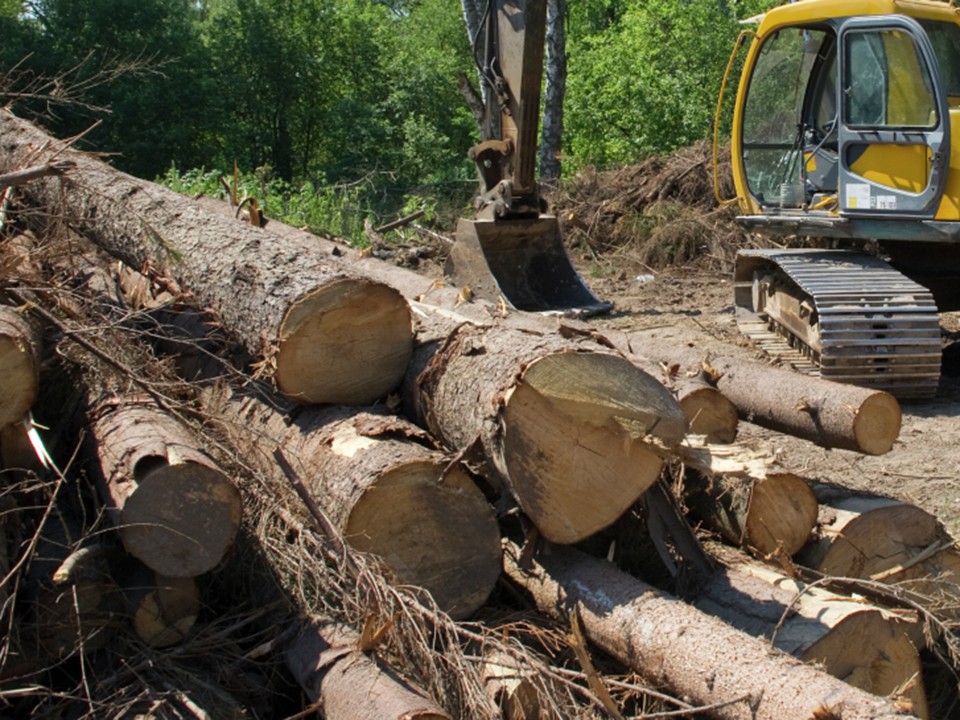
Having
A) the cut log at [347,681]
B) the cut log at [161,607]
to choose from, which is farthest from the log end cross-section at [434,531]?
the cut log at [161,607]

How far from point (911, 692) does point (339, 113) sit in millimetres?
19406

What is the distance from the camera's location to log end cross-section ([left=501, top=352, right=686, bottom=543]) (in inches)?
140

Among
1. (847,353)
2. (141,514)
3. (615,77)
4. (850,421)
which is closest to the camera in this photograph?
(141,514)

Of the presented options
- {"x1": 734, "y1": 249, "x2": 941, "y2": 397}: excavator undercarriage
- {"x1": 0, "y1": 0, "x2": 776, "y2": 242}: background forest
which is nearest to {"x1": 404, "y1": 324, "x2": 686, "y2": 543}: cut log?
{"x1": 734, "y1": 249, "x2": 941, "y2": 397}: excavator undercarriage

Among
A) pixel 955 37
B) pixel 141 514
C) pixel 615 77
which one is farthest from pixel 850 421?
pixel 615 77

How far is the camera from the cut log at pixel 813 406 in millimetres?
4613

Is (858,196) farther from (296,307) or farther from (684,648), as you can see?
(684,648)

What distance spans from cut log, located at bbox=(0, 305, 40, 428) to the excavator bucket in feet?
20.1

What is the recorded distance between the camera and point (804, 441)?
6355mm

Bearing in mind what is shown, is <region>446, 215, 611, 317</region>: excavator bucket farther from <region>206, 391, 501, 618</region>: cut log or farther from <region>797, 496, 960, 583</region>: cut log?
<region>206, 391, 501, 618</region>: cut log

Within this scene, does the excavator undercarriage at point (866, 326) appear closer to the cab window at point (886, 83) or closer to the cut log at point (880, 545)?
the cab window at point (886, 83)

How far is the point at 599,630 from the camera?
11.5 ft

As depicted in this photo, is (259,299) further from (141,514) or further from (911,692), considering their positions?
(911,692)

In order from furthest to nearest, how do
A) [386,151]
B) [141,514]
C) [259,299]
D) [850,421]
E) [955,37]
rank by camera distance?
[386,151] → [955,37] → [850,421] → [259,299] → [141,514]
